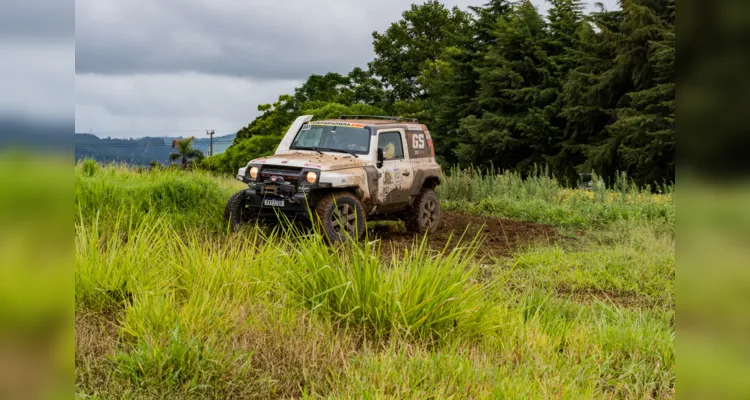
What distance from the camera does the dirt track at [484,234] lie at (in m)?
11.0

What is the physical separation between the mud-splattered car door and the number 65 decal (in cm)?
29

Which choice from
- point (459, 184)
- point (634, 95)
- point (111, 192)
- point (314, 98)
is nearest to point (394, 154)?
point (111, 192)

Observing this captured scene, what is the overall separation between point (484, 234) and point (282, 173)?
383cm

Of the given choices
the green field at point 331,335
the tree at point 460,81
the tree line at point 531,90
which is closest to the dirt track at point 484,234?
the green field at point 331,335

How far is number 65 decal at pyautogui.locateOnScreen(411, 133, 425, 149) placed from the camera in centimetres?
1210

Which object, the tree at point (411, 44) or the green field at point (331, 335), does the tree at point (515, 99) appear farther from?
the green field at point (331, 335)

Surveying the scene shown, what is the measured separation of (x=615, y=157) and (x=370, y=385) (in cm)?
2866

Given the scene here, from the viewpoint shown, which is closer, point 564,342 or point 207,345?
point 207,345

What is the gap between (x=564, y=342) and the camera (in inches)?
188

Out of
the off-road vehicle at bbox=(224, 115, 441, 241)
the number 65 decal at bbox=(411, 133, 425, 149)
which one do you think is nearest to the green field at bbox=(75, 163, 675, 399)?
the off-road vehicle at bbox=(224, 115, 441, 241)

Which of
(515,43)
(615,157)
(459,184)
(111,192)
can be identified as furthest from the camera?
(515,43)

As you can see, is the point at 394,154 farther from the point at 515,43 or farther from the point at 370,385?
the point at 515,43

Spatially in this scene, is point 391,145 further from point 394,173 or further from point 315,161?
point 315,161
